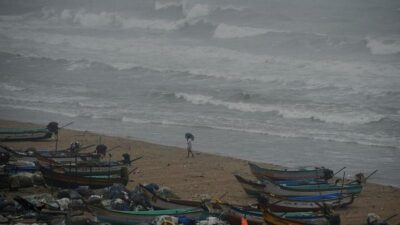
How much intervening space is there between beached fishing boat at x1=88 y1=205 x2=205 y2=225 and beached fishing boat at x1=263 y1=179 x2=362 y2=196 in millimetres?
3110

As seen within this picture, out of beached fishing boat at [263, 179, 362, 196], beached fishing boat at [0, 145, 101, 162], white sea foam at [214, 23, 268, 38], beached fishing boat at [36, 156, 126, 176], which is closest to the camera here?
beached fishing boat at [263, 179, 362, 196]

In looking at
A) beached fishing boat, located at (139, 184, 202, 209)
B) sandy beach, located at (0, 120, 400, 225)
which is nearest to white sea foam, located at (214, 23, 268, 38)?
sandy beach, located at (0, 120, 400, 225)

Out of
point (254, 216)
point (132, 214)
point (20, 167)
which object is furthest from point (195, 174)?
point (132, 214)

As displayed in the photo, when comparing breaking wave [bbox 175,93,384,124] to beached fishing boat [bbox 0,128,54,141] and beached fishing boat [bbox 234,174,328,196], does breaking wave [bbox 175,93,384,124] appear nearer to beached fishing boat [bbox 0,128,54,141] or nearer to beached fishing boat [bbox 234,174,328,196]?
beached fishing boat [bbox 0,128,54,141]

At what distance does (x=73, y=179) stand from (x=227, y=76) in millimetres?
20765

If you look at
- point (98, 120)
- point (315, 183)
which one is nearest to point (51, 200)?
point (315, 183)

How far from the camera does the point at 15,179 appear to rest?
18250 mm

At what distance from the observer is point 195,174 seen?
21.3m

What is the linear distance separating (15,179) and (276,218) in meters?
6.80

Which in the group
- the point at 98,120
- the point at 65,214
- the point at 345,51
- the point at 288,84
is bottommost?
the point at 65,214

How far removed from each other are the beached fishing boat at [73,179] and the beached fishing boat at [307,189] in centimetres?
351

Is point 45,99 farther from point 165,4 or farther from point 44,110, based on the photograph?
point 165,4

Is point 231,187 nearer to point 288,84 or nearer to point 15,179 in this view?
point 15,179

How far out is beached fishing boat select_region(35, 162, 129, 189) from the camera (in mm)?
18344
